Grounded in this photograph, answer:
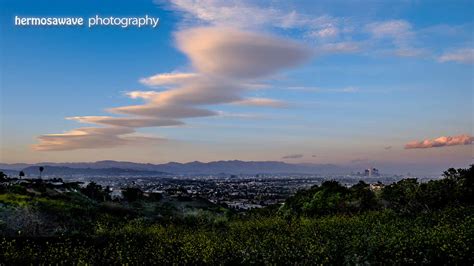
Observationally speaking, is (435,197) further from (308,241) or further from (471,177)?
(308,241)

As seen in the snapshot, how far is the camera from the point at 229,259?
876 inches

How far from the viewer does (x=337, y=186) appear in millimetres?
56375

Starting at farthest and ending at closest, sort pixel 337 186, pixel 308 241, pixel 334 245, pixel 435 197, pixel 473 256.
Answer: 1. pixel 337 186
2. pixel 435 197
3. pixel 308 241
4. pixel 334 245
5. pixel 473 256

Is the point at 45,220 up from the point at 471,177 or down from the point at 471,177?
Result: down

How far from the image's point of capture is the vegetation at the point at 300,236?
71.5 feet

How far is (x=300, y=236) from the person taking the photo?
2873 cm

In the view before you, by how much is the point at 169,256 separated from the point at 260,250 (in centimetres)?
465

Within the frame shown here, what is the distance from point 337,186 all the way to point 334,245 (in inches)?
1316

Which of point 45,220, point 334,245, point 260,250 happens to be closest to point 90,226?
point 45,220

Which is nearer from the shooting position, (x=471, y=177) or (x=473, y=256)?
(x=473, y=256)

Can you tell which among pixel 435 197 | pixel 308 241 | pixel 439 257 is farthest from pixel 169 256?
pixel 435 197

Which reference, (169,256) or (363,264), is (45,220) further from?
(363,264)

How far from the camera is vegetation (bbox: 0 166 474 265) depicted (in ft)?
71.5

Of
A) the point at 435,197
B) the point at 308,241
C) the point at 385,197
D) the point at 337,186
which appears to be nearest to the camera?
the point at 308,241
